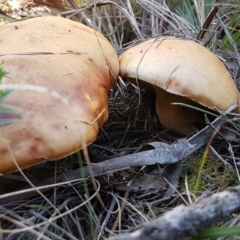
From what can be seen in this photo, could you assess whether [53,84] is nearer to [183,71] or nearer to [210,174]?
[183,71]

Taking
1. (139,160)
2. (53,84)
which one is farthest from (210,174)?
(53,84)

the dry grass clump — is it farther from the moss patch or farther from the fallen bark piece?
the fallen bark piece

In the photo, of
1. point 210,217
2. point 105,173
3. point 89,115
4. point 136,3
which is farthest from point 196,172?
point 136,3

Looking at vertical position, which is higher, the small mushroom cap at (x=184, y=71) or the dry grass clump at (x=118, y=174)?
the small mushroom cap at (x=184, y=71)

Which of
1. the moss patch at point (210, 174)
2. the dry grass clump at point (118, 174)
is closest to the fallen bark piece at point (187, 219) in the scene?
the dry grass clump at point (118, 174)

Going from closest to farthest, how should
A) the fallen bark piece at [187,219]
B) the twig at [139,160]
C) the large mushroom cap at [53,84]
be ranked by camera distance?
the fallen bark piece at [187,219] → the large mushroom cap at [53,84] → the twig at [139,160]

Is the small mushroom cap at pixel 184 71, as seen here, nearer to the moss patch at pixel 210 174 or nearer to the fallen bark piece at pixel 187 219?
the moss patch at pixel 210 174

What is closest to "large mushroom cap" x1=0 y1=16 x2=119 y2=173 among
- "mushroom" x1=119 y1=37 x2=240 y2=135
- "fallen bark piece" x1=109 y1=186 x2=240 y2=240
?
"mushroom" x1=119 y1=37 x2=240 y2=135
